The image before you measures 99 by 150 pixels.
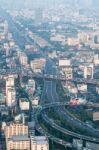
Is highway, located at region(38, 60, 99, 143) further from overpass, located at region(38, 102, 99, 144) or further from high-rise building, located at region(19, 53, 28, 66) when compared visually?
high-rise building, located at region(19, 53, 28, 66)

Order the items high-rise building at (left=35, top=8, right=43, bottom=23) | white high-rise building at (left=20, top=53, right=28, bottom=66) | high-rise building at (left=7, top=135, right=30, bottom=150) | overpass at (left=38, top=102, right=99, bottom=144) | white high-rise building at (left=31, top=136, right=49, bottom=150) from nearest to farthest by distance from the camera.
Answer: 1. white high-rise building at (left=31, top=136, right=49, bottom=150)
2. high-rise building at (left=7, top=135, right=30, bottom=150)
3. overpass at (left=38, top=102, right=99, bottom=144)
4. white high-rise building at (left=20, top=53, right=28, bottom=66)
5. high-rise building at (left=35, top=8, right=43, bottom=23)

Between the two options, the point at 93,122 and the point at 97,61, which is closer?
the point at 93,122

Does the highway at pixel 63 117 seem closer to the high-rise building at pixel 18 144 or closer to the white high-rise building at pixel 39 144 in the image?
the white high-rise building at pixel 39 144

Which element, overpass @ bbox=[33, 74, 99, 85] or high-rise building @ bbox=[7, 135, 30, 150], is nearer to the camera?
high-rise building @ bbox=[7, 135, 30, 150]

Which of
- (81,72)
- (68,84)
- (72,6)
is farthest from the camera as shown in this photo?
(72,6)

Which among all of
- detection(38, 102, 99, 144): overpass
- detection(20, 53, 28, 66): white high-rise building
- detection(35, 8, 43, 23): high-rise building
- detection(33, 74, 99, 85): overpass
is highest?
detection(35, 8, 43, 23): high-rise building

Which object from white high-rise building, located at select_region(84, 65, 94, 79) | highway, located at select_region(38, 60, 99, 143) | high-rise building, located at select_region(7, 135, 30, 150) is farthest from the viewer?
white high-rise building, located at select_region(84, 65, 94, 79)

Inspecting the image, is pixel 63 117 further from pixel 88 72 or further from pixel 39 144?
pixel 88 72

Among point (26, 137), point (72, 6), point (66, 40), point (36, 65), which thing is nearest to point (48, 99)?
point (26, 137)

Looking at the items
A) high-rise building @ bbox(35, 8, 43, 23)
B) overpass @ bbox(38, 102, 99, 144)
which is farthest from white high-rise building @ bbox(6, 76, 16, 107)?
high-rise building @ bbox(35, 8, 43, 23)

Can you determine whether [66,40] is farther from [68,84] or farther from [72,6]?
[72,6]

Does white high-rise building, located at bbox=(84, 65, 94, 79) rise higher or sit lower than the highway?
higher
